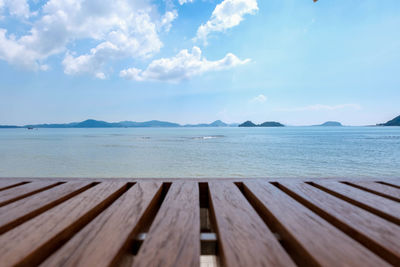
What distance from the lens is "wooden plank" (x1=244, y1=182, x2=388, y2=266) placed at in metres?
0.73

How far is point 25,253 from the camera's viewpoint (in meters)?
0.74

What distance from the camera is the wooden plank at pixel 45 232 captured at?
742 mm

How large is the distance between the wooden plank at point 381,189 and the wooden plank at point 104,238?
71.7 inches

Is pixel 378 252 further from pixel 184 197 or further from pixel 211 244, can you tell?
pixel 184 197

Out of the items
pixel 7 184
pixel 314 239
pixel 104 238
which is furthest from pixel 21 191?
pixel 314 239

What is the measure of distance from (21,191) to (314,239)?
7.05ft

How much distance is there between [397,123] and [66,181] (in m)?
203

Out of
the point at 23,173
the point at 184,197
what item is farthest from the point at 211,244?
the point at 23,173

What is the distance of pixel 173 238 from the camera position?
889mm

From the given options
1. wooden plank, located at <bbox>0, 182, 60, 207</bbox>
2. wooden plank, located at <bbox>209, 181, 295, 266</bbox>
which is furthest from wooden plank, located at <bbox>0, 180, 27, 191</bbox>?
wooden plank, located at <bbox>209, 181, 295, 266</bbox>

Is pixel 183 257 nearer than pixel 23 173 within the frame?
Yes

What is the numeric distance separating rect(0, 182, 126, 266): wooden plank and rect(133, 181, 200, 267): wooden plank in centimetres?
40

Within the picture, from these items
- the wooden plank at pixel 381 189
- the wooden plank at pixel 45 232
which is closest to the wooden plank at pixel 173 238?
the wooden plank at pixel 45 232

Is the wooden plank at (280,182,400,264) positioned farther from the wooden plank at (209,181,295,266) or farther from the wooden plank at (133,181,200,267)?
the wooden plank at (133,181,200,267)
